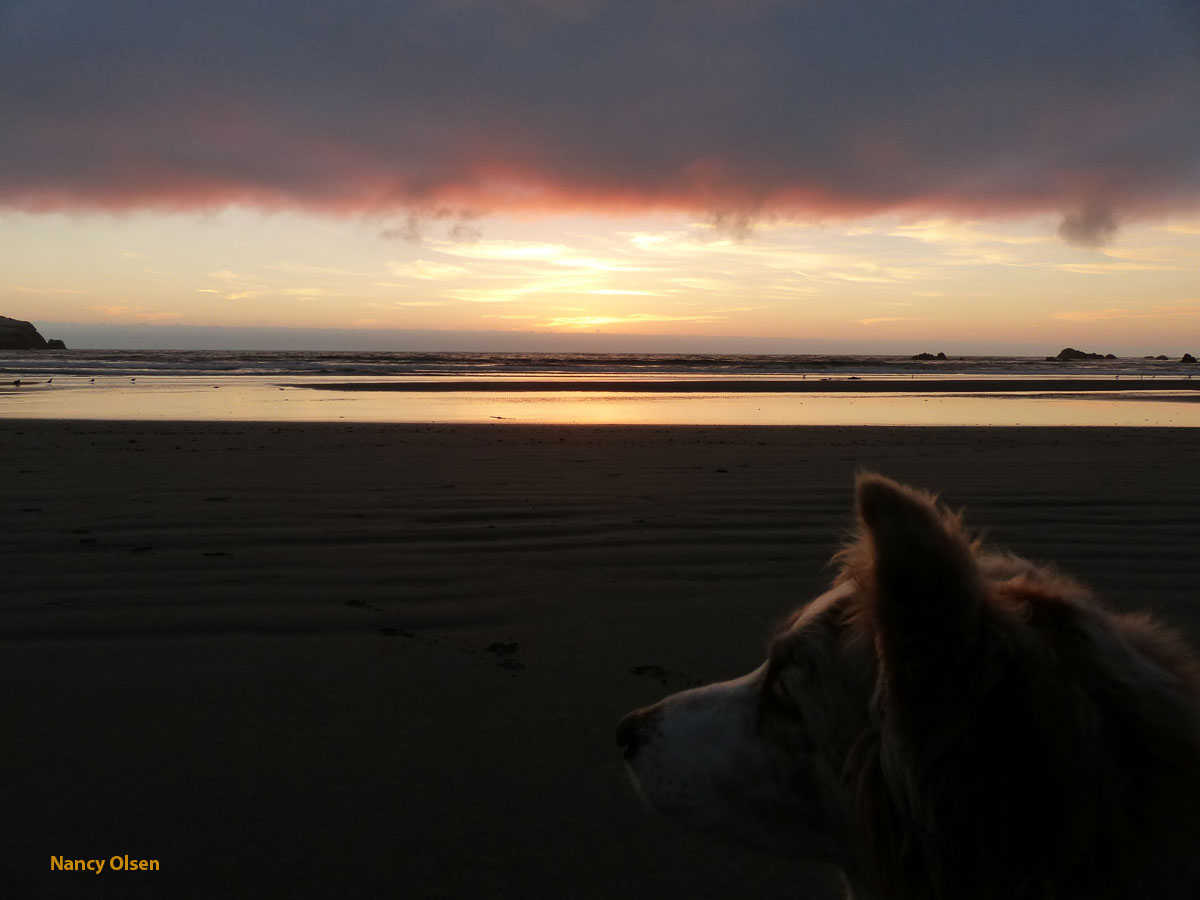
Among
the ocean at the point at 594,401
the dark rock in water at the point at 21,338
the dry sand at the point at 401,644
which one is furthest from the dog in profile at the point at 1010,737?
the dark rock in water at the point at 21,338

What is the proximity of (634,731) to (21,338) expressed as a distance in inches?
3801

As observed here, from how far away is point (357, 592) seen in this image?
13.8 feet

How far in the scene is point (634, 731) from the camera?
172 cm

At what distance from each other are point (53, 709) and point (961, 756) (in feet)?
10.0

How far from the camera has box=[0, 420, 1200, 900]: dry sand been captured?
215 centimetres

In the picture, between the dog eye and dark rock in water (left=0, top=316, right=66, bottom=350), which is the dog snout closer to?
the dog eye

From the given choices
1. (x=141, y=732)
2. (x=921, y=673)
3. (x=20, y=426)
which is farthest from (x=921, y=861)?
(x=20, y=426)

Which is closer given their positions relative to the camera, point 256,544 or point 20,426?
point 256,544

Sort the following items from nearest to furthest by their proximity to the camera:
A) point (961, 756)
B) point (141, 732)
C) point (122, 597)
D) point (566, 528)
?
point (961, 756) → point (141, 732) → point (122, 597) → point (566, 528)

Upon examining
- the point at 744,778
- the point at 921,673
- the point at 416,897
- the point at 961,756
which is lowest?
the point at 416,897

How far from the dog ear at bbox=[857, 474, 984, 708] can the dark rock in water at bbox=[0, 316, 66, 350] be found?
305ft

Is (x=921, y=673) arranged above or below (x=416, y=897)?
above

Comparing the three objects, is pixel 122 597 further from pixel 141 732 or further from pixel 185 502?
pixel 185 502

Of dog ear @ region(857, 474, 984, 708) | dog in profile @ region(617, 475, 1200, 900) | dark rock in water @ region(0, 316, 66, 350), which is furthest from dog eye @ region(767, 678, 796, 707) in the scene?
dark rock in water @ region(0, 316, 66, 350)
